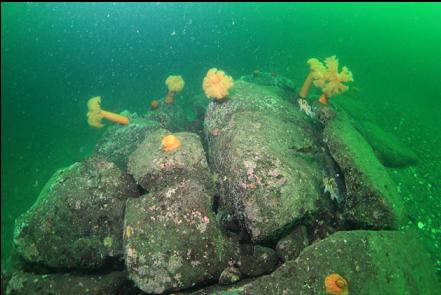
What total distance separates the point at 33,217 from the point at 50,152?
12354 mm

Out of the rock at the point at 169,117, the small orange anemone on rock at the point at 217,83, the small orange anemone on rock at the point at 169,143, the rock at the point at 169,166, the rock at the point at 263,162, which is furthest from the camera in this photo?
the rock at the point at 169,117

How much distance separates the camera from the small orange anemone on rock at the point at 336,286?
128 inches

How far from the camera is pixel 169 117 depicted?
8.84m

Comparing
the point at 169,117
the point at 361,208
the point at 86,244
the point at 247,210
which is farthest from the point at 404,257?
the point at 169,117

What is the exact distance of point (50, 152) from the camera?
15820 mm

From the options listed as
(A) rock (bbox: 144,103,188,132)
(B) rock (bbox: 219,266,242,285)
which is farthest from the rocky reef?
(A) rock (bbox: 144,103,188,132)

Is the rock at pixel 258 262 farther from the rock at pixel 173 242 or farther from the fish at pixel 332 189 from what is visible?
the fish at pixel 332 189

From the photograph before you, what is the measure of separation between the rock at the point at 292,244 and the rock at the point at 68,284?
7.33ft

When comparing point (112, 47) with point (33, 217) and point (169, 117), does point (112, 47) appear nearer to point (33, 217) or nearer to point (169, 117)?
point (169, 117)

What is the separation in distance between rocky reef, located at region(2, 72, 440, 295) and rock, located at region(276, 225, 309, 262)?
16 mm

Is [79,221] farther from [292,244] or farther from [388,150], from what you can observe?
[388,150]

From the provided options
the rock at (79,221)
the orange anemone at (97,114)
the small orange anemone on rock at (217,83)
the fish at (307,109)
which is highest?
the small orange anemone on rock at (217,83)

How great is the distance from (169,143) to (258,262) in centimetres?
241

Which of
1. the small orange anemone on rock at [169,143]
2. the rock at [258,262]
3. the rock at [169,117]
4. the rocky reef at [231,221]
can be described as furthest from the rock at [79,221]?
the rock at [169,117]
